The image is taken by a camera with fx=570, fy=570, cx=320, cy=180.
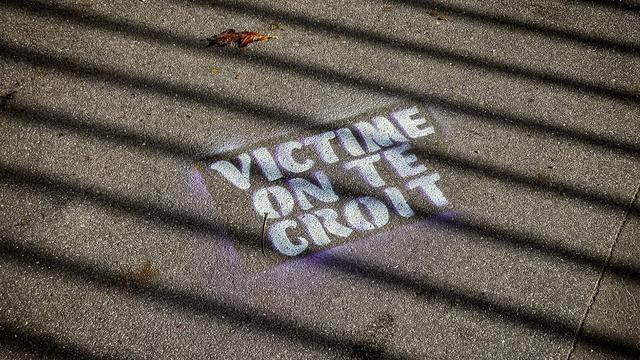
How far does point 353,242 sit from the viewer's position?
9.82ft

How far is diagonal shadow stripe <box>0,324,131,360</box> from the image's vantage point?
8.41 feet

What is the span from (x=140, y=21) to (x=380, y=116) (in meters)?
1.77

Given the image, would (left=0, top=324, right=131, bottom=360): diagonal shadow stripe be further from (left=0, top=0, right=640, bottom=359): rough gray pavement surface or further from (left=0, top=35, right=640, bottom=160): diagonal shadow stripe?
(left=0, top=35, right=640, bottom=160): diagonal shadow stripe

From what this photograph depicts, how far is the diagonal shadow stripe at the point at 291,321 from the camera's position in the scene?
270 cm

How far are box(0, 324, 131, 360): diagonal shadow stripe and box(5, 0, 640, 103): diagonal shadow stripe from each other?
210cm

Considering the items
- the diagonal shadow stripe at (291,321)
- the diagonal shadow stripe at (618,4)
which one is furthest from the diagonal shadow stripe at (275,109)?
the diagonal shadow stripe at (618,4)

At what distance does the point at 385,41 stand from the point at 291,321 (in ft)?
6.81

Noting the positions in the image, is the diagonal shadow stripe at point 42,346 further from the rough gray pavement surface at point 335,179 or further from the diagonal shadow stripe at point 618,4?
the diagonal shadow stripe at point 618,4

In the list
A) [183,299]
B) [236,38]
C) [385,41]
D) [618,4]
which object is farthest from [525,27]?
[183,299]

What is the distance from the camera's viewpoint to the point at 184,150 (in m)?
3.27

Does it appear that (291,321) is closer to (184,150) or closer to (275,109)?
(184,150)

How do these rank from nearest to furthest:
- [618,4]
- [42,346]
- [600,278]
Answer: [42,346] < [600,278] < [618,4]

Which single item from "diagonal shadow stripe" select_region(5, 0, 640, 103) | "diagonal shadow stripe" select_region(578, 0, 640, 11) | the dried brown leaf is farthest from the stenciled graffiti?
"diagonal shadow stripe" select_region(578, 0, 640, 11)

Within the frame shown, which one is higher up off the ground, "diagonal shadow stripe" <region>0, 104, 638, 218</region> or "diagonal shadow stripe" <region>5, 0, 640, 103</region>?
"diagonal shadow stripe" <region>5, 0, 640, 103</region>
